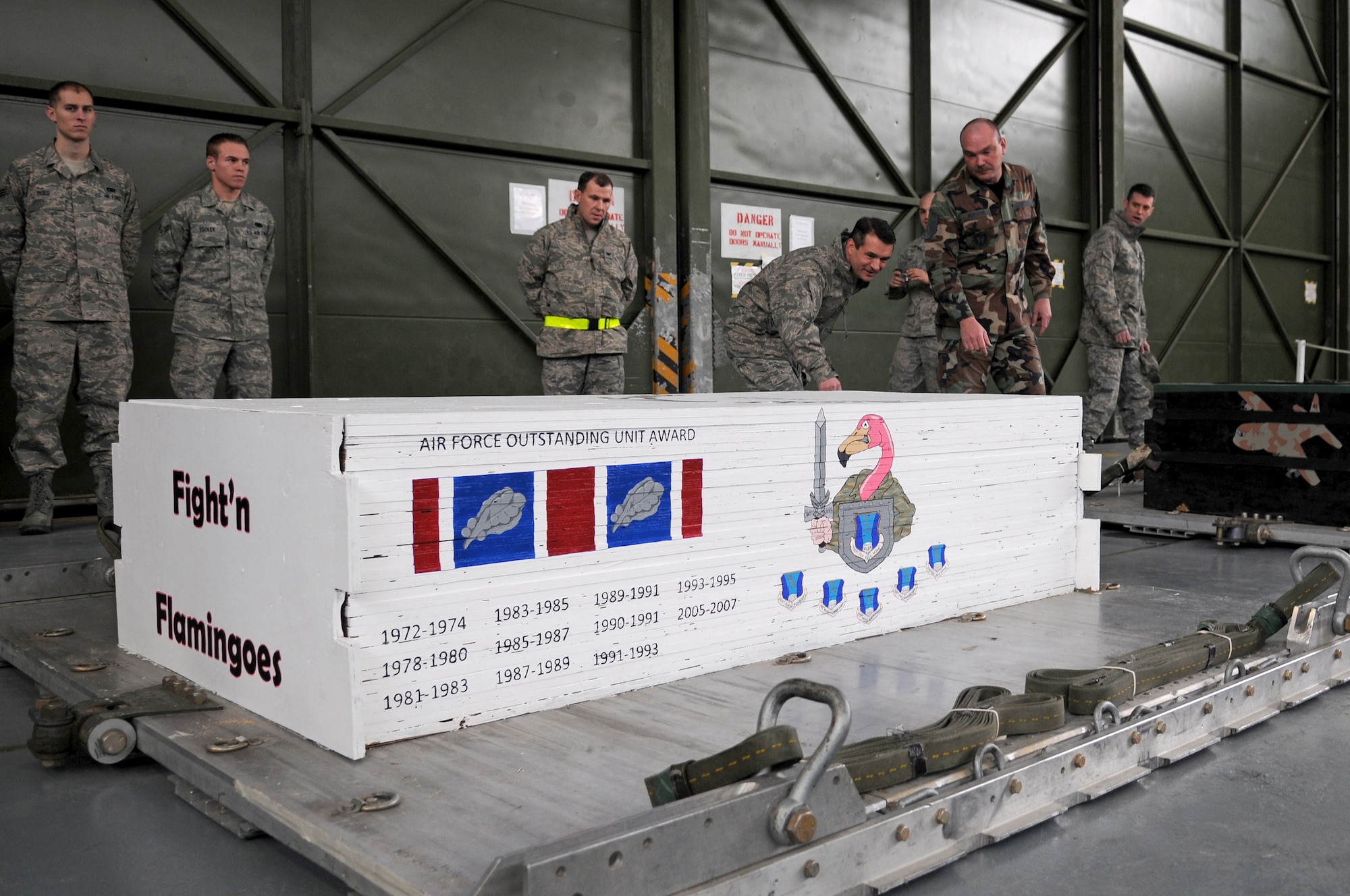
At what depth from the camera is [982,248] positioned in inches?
201

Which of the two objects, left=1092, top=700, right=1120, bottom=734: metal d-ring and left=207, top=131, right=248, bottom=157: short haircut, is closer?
left=1092, top=700, right=1120, bottom=734: metal d-ring

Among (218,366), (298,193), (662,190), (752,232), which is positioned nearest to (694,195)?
(662,190)

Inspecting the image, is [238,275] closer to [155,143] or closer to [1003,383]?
[155,143]

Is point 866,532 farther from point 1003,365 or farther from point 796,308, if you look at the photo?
point 1003,365

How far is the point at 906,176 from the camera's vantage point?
930 centimetres

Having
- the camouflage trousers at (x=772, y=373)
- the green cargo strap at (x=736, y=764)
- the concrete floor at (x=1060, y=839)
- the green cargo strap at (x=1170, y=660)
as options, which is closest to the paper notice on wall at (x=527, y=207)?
the camouflage trousers at (x=772, y=373)

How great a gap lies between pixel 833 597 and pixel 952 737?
94cm

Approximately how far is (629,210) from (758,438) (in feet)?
17.5

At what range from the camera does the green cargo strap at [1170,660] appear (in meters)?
2.13

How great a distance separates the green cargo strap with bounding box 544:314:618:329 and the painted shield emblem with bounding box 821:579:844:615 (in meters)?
3.47

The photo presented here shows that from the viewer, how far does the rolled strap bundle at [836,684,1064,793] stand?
1.71m

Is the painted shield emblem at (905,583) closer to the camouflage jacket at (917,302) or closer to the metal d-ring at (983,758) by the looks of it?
the metal d-ring at (983,758)

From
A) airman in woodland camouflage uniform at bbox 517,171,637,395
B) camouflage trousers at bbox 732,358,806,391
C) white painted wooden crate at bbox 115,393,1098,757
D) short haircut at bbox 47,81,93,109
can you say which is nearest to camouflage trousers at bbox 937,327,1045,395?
camouflage trousers at bbox 732,358,806,391

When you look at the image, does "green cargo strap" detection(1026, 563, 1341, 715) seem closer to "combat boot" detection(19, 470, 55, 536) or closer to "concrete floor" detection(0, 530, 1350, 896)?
"concrete floor" detection(0, 530, 1350, 896)
